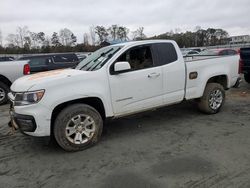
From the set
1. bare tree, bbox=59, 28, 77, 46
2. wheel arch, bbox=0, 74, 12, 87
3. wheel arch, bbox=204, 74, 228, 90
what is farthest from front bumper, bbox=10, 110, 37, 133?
bare tree, bbox=59, 28, 77, 46

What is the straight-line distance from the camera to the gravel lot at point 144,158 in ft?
12.1

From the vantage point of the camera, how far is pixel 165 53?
579 centimetres

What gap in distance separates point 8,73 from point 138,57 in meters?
5.82

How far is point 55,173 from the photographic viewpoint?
397 centimetres

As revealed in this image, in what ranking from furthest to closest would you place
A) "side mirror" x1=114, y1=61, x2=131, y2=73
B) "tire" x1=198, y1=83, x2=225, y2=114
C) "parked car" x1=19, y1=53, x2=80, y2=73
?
"parked car" x1=19, y1=53, x2=80, y2=73, "tire" x1=198, y1=83, x2=225, y2=114, "side mirror" x1=114, y1=61, x2=131, y2=73

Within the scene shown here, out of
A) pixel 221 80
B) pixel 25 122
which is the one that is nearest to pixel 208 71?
pixel 221 80

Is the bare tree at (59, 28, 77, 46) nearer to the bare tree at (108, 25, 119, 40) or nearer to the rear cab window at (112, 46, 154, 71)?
the bare tree at (108, 25, 119, 40)

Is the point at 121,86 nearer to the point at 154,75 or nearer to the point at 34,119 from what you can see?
the point at 154,75

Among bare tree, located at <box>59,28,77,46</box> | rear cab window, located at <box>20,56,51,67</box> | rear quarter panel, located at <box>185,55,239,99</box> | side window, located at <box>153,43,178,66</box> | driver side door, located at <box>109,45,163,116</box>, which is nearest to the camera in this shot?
driver side door, located at <box>109,45,163,116</box>

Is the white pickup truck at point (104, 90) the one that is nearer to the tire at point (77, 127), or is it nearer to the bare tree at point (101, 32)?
the tire at point (77, 127)

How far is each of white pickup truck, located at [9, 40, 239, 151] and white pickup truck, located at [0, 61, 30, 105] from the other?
184 inches

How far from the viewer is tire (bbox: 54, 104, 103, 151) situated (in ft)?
15.0

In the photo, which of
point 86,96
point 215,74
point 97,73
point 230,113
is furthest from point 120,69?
point 230,113

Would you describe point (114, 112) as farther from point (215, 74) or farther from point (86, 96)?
point (215, 74)
